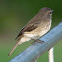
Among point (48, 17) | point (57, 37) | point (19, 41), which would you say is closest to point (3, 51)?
point (48, 17)

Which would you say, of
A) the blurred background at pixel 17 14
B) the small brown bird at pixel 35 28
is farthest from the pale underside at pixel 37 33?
the blurred background at pixel 17 14

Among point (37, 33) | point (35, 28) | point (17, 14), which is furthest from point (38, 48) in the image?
point (17, 14)

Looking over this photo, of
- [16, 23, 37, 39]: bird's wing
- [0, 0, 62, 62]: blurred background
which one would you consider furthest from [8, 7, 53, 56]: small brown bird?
[0, 0, 62, 62]: blurred background

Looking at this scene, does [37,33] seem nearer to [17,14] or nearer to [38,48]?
[38,48]

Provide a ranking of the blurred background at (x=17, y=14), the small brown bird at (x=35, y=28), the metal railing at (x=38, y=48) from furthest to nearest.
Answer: the blurred background at (x=17, y=14) < the small brown bird at (x=35, y=28) < the metal railing at (x=38, y=48)

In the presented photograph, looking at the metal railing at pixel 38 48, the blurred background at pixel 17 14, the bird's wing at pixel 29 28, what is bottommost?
the blurred background at pixel 17 14

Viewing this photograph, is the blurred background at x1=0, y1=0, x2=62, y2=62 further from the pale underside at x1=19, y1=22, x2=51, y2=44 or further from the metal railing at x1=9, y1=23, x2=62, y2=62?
the metal railing at x1=9, y1=23, x2=62, y2=62

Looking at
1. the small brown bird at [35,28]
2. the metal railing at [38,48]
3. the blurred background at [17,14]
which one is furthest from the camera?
the blurred background at [17,14]

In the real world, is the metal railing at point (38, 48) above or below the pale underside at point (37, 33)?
above

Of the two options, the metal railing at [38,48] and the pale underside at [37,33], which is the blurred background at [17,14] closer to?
the pale underside at [37,33]

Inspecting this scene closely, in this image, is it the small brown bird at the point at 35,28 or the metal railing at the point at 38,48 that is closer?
the metal railing at the point at 38,48
